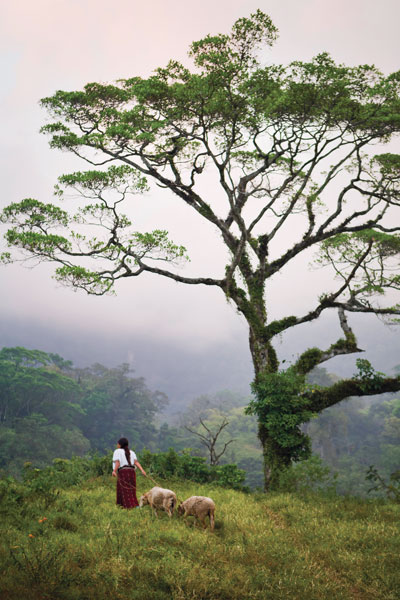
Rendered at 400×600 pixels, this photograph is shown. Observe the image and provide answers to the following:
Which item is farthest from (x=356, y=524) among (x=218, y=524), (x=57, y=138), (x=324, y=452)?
(x=324, y=452)

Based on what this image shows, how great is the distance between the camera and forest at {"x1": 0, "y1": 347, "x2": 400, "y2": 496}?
46678mm

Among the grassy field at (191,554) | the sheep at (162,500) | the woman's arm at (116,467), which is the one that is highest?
the woman's arm at (116,467)

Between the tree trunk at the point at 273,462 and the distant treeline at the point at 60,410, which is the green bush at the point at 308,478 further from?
the distant treeline at the point at 60,410

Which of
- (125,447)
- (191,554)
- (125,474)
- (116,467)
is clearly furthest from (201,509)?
(125,447)

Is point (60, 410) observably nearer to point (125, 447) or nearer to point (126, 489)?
point (125, 447)

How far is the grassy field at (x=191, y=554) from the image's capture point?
4309 mm

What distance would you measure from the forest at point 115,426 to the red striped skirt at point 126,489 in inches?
1226

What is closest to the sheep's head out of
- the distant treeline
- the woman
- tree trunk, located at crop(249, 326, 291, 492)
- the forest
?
the woman

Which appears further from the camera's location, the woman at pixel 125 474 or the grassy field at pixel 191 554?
the woman at pixel 125 474

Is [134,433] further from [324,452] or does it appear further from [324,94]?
[324,94]

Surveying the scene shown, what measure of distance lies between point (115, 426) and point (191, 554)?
2525 inches

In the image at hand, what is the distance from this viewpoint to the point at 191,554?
17.4 ft

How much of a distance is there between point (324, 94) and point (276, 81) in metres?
1.61

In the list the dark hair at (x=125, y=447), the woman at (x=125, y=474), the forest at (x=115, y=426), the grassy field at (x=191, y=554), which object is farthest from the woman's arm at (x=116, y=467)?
the forest at (x=115, y=426)
